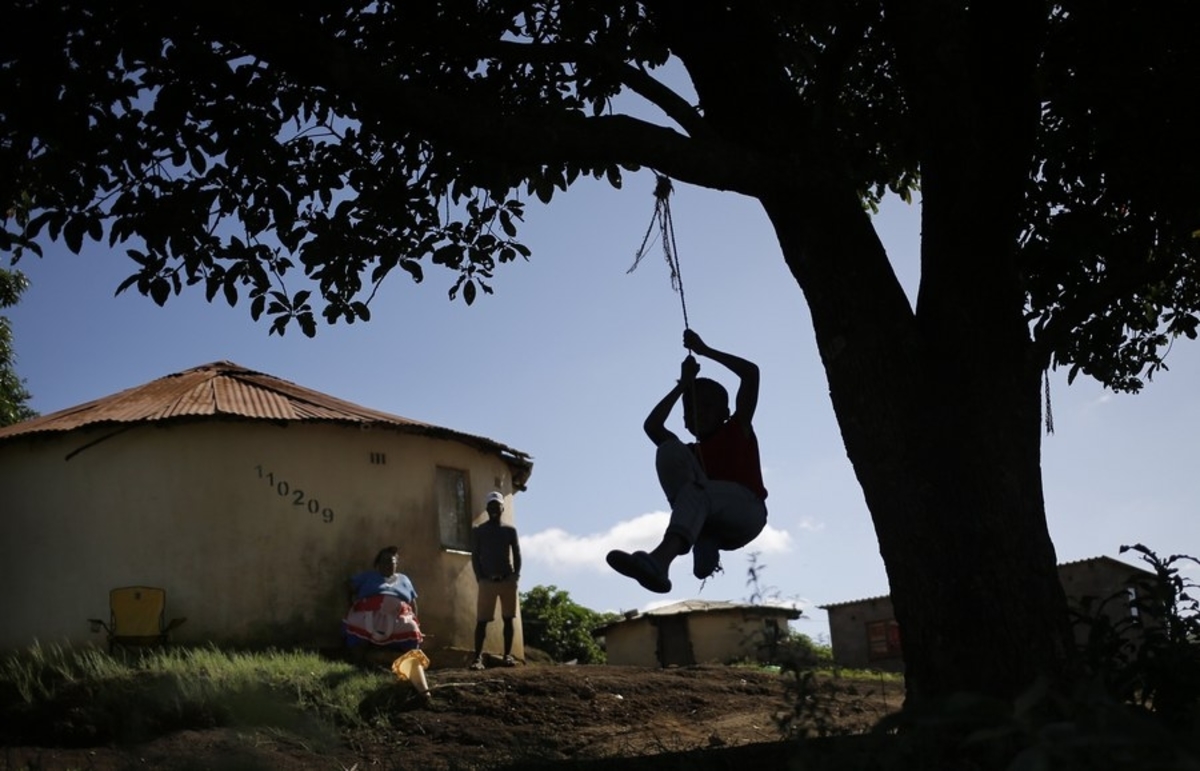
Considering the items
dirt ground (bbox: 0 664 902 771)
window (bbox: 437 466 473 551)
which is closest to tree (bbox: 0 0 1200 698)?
dirt ground (bbox: 0 664 902 771)

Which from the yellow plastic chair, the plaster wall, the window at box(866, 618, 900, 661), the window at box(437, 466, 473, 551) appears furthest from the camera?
the window at box(866, 618, 900, 661)

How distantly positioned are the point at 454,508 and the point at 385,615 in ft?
12.8

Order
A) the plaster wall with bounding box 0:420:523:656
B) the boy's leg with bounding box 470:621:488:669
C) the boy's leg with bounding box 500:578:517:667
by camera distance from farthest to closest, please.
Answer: the plaster wall with bounding box 0:420:523:656
the boy's leg with bounding box 500:578:517:667
the boy's leg with bounding box 470:621:488:669

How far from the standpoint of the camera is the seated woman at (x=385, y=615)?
16.4m

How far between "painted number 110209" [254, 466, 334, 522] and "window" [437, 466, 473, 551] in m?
1.81

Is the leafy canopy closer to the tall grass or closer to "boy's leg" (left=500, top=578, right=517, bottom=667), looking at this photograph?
the tall grass

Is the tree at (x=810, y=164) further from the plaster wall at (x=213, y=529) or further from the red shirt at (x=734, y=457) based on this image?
the plaster wall at (x=213, y=529)

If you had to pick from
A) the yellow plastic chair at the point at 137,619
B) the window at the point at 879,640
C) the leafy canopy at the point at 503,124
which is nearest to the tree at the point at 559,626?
the window at the point at 879,640

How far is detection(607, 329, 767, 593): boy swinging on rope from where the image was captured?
7016 millimetres

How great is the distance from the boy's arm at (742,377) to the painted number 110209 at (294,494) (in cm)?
1164

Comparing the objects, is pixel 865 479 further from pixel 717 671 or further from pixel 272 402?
pixel 272 402

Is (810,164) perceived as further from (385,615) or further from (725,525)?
(385,615)

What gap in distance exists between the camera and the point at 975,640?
6090 millimetres

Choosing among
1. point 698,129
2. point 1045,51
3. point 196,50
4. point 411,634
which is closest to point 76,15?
point 196,50
